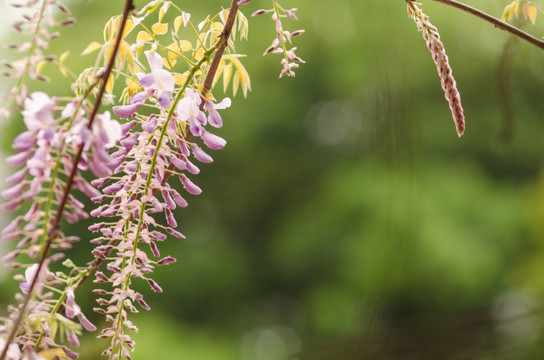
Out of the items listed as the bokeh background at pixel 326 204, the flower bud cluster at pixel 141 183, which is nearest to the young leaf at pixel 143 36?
the flower bud cluster at pixel 141 183

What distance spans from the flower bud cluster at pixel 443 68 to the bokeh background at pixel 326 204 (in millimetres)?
3620

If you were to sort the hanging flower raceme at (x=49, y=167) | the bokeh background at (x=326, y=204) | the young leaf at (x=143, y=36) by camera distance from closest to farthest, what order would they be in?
the hanging flower raceme at (x=49, y=167) → the young leaf at (x=143, y=36) → the bokeh background at (x=326, y=204)

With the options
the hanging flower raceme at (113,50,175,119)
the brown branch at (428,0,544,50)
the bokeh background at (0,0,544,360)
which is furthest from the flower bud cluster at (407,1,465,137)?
the bokeh background at (0,0,544,360)

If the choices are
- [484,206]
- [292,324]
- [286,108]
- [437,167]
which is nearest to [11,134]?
[286,108]

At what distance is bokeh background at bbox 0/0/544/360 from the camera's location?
13.3 feet

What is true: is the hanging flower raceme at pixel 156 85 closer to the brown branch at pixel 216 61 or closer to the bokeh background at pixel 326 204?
the brown branch at pixel 216 61

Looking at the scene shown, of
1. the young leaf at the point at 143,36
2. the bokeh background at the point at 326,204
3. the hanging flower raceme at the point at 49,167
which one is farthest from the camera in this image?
the bokeh background at the point at 326,204

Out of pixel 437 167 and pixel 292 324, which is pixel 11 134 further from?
pixel 437 167

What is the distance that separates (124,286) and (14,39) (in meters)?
3.37

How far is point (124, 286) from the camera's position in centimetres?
27

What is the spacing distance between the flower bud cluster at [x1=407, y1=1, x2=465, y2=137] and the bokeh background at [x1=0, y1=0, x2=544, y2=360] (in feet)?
11.9

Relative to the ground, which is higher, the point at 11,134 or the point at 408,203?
the point at 11,134

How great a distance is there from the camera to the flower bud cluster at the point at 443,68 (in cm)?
29

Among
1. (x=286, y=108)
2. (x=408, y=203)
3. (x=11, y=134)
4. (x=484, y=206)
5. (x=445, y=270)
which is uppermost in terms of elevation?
(x=286, y=108)
